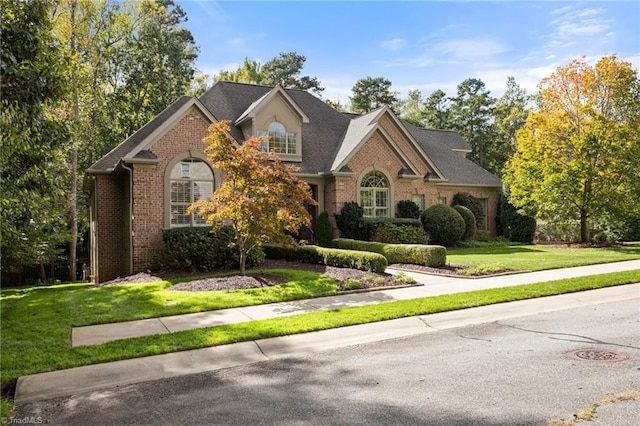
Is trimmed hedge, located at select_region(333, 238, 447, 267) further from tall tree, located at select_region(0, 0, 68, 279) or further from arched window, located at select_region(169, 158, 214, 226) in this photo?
tall tree, located at select_region(0, 0, 68, 279)

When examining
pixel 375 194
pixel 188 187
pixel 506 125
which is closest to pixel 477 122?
pixel 506 125

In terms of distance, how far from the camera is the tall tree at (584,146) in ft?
68.0

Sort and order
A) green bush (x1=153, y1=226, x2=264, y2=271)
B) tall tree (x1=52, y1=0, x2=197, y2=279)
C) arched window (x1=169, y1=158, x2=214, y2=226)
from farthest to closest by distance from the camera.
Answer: tall tree (x1=52, y1=0, x2=197, y2=279) → arched window (x1=169, y1=158, x2=214, y2=226) → green bush (x1=153, y1=226, x2=264, y2=271)

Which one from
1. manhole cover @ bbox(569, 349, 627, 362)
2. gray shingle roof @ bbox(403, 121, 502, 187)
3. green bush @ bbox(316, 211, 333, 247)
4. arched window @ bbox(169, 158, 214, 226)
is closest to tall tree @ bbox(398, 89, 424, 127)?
gray shingle roof @ bbox(403, 121, 502, 187)

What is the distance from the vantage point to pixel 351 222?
2042cm

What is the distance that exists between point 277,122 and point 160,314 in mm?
14304

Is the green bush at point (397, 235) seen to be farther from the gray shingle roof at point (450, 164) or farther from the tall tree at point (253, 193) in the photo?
the tall tree at point (253, 193)

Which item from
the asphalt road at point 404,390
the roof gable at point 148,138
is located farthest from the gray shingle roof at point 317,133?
the asphalt road at point 404,390

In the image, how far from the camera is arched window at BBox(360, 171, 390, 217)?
21.8m

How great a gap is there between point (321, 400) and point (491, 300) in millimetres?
5877

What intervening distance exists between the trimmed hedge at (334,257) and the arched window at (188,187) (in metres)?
3.22

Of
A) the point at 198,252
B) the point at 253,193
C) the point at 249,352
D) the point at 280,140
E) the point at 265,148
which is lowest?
the point at 249,352

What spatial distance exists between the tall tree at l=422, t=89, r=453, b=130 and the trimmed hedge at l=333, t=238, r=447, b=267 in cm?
4256

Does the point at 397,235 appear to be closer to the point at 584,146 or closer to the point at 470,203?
the point at 470,203
